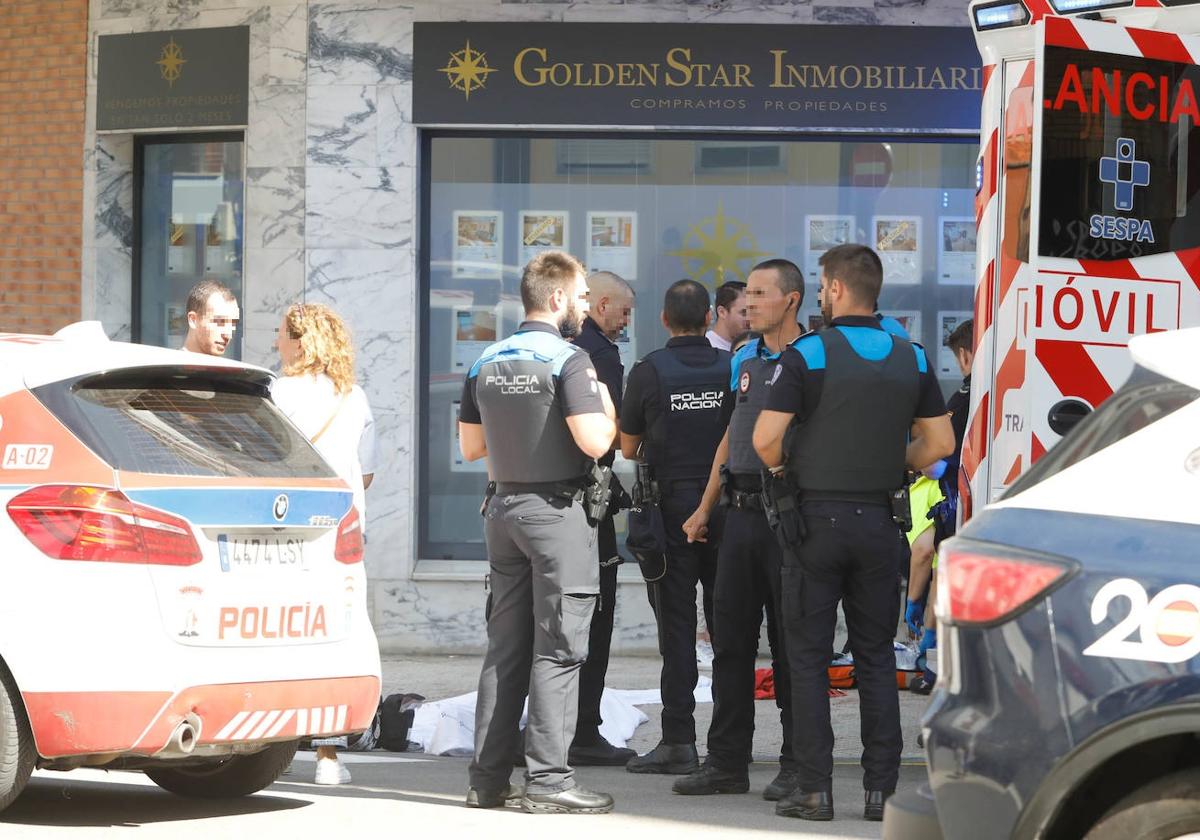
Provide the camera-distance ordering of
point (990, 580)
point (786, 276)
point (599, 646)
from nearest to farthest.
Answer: point (990, 580), point (786, 276), point (599, 646)

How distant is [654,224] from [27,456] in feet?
21.2

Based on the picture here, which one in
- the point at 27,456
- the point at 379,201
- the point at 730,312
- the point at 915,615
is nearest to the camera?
the point at 27,456

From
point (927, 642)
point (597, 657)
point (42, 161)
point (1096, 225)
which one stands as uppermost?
point (42, 161)

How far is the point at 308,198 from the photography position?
1157 cm

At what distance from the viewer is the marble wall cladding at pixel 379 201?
11.4 meters

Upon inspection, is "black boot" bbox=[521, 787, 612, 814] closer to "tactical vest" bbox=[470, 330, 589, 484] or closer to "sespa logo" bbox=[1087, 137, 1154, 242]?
"tactical vest" bbox=[470, 330, 589, 484]

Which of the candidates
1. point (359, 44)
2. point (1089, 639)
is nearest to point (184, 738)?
point (1089, 639)

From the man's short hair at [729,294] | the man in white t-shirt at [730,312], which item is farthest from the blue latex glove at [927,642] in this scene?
the man's short hair at [729,294]

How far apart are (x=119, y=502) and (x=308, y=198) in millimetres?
5872

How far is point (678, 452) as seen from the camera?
7941 millimetres

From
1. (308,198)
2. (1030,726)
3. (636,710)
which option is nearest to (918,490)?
(636,710)

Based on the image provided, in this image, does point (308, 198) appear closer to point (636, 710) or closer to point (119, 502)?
point (636, 710)

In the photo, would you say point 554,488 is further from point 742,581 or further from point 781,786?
point 781,786

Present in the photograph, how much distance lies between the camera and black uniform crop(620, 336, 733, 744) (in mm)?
7918
